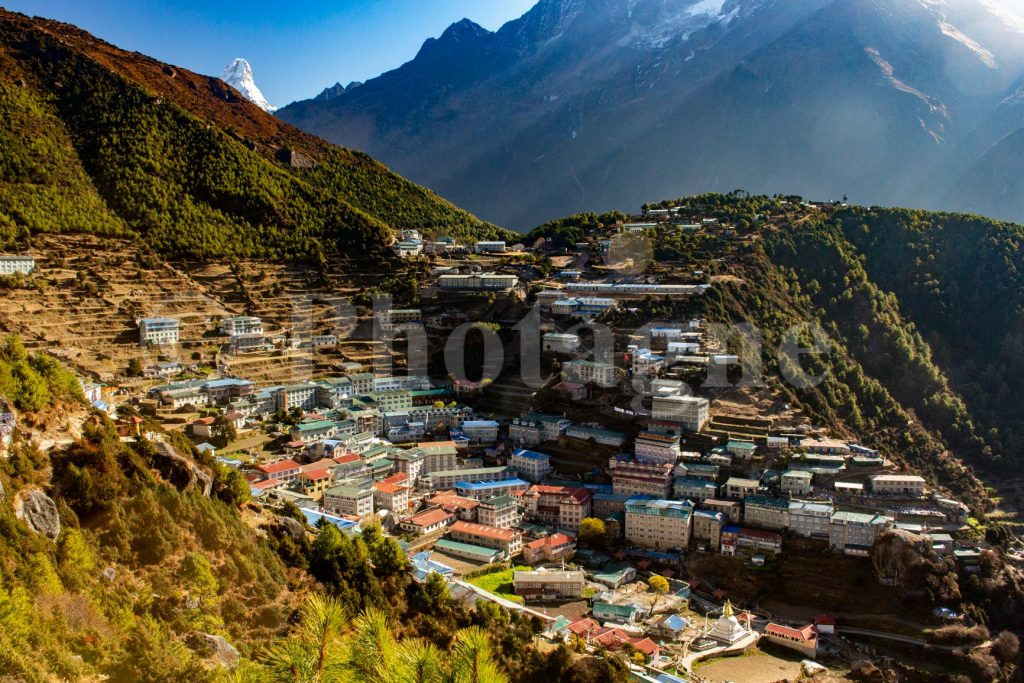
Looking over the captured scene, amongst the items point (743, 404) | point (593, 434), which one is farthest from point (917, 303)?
point (593, 434)

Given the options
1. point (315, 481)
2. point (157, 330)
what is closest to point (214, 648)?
point (315, 481)

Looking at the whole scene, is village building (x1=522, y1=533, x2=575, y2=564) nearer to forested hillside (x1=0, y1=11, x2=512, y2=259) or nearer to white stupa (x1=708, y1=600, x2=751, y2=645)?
white stupa (x1=708, y1=600, x2=751, y2=645)

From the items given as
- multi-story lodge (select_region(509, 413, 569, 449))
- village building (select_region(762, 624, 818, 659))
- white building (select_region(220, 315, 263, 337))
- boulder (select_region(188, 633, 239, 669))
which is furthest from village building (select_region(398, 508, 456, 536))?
white building (select_region(220, 315, 263, 337))

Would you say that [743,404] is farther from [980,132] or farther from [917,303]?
[980,132]

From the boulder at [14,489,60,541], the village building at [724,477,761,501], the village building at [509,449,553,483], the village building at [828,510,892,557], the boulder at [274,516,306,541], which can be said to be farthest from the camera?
the village building at [509,449,553,483]

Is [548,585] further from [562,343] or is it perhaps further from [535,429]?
[562,343]
